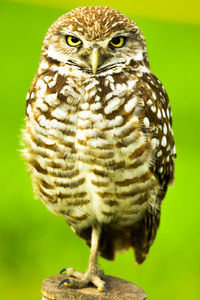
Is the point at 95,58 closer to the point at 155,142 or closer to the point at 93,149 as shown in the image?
the point at 93,149

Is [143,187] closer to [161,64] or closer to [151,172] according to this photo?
[151,172]

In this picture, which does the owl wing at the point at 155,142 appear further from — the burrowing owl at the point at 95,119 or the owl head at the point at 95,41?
the owl head at the point at 95,41

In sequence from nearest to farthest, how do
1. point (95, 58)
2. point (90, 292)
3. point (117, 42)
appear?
1. point (95, 58)
2. point (117, 42)
3. point (90, 292)

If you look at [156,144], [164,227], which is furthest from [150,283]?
[156,144]

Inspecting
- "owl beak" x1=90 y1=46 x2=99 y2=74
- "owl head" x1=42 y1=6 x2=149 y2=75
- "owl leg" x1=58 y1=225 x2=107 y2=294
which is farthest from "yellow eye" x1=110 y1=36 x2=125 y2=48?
"owl leg" x1=58 y1=225 x2=107 y2=294

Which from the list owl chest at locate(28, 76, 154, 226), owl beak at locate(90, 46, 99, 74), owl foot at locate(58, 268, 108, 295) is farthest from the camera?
owl foot at locate(58, 268, 108, 295)

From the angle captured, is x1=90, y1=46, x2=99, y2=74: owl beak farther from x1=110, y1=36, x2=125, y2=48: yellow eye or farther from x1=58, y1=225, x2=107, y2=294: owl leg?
x1=58, y1=225, x2=107, y2=294: owl leg

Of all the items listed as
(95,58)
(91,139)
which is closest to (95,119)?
(91,139)
